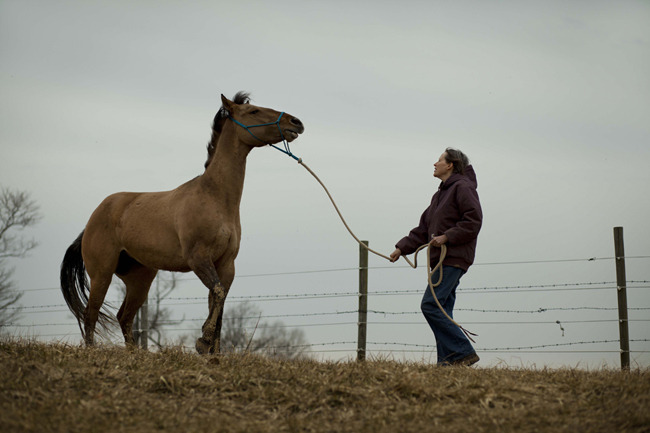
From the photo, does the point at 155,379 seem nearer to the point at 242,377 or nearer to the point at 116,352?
the point at 242,377

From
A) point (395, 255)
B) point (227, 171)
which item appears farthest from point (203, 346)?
point (395, 255)

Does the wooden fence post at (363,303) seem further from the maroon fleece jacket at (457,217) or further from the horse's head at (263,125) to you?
the horse's head at (263,125)

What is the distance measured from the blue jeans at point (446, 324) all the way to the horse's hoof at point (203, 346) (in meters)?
1.99

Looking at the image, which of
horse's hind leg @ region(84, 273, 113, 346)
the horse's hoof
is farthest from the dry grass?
horse's hind leg @ region(84, 273, 113, 346)

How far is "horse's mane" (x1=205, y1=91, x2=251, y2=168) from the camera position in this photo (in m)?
5.97

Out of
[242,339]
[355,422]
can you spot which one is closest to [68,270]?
[355,422]

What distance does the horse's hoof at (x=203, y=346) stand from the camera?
5207mm

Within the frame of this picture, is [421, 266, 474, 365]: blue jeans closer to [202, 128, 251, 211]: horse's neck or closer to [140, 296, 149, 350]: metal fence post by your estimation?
[202, 128, 251, 211]: horse's neck

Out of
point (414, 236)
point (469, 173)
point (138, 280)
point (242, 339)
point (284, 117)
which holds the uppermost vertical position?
point (284, 117)

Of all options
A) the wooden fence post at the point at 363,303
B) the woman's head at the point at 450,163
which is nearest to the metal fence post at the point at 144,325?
the wooden fence post at the point at 363,303

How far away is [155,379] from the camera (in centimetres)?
357

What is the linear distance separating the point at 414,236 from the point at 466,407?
2.39 meters

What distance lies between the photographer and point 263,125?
569cm

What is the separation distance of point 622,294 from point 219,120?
530 cm
